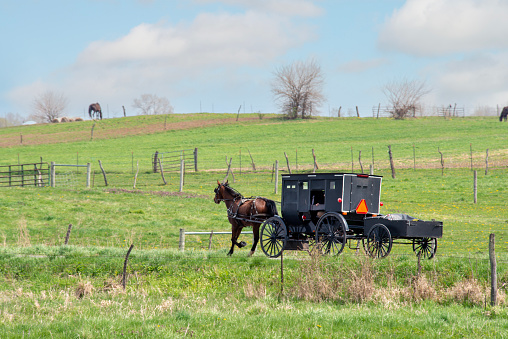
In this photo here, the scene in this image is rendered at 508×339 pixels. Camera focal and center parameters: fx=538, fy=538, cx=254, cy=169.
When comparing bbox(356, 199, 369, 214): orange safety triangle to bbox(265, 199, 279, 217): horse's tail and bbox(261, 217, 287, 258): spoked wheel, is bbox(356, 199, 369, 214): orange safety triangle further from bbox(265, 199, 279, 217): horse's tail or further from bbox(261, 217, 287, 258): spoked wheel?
bbox(265, 199, 279, 217): horse's tail

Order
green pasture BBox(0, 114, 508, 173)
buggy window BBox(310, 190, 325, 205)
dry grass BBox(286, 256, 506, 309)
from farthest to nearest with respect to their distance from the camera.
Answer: green pasture BBox(0, 114, 508, 173)
buggy window BBox(310, 190, 325, 205)
dry grass BBox(286, 256, 506, 309)

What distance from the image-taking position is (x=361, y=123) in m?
77.6

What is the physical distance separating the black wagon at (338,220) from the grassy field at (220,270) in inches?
24.6

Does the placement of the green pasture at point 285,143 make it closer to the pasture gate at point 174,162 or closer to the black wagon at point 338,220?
the pasture gate at point 174,162

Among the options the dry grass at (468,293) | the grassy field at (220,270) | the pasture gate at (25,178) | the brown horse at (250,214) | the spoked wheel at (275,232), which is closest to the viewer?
the grassy field at (220,270)

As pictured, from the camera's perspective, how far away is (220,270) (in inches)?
543

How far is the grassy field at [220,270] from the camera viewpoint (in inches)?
359

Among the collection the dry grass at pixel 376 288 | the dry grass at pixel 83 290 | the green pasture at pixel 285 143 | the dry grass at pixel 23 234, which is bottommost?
the dry grass at pixel 83 290

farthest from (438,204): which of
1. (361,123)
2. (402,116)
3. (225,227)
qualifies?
(402,116)

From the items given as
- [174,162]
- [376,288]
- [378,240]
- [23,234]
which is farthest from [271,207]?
[174,162]

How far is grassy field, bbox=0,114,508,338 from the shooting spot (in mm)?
9117

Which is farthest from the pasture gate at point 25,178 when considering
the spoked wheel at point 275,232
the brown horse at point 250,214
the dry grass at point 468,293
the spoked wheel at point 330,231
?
the dry grass at point 468,293

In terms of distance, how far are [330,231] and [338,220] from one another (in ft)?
1.16

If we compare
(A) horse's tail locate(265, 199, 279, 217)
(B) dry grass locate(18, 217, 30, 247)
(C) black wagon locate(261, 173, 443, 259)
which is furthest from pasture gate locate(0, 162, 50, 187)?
(C) black wagon locate(261, 173, 443, 259)
